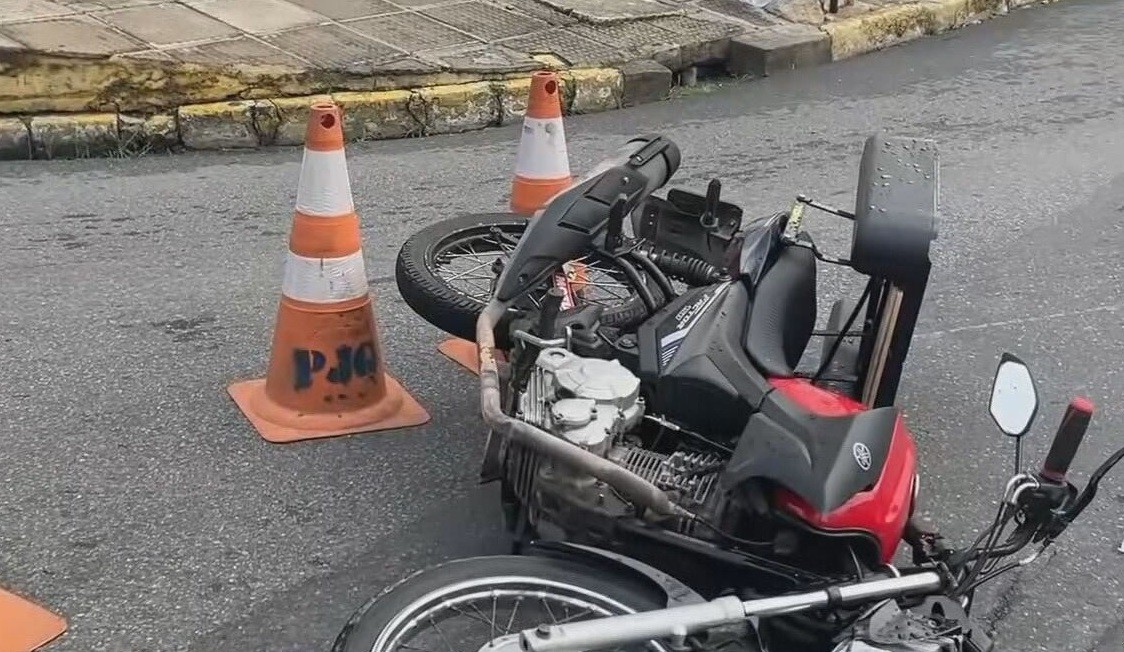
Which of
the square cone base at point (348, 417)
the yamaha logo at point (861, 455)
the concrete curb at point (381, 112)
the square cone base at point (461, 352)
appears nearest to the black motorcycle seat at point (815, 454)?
the yamaha logo at point (861, 455)

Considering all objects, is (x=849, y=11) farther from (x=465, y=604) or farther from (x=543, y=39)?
(x=465, y=604)

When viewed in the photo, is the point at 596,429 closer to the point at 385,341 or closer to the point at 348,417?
the point at 348,417

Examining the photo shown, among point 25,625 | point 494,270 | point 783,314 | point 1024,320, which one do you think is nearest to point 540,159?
point 494,270

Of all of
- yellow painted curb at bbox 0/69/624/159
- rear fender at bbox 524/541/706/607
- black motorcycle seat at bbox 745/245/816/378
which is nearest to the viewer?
rear fender at bbox 524/541/706/607

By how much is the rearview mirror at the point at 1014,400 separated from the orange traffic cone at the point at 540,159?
7.33 ft

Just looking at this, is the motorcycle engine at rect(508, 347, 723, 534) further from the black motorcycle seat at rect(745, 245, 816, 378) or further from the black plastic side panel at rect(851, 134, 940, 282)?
the black plastic side panel at rect(851, 134, 940, 282)

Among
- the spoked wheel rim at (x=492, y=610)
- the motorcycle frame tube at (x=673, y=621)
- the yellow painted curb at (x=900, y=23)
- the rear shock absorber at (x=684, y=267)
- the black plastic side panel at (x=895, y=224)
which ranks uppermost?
the yellow painted curb at (x=900, y=23)

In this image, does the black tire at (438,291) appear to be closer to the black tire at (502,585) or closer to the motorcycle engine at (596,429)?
the motorcycle engine at (596,429)

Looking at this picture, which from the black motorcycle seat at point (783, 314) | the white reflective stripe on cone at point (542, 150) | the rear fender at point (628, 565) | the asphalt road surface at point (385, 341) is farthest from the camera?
the white reflective stripe on cone at point (542, 150)

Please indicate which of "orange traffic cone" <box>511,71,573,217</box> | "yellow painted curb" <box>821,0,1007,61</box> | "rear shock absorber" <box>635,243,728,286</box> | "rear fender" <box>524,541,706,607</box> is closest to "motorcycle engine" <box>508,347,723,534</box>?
"rear fender" <box>524,541,706,607</box>

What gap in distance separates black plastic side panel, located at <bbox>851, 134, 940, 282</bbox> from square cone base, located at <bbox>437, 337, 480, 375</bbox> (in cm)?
160

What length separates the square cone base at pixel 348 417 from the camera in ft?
12.6

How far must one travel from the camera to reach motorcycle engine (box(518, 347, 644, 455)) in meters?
2.76

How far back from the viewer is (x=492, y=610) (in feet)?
8.49
